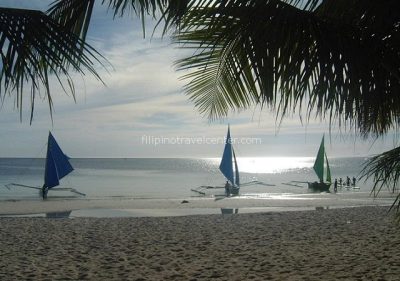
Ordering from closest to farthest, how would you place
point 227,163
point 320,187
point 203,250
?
point 203,250 < point 227,163 < point 320,187

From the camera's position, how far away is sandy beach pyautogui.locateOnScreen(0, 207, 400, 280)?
6.94m

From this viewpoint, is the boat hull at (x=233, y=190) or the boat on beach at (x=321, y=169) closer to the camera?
the boat hull at (x=233, y=190)

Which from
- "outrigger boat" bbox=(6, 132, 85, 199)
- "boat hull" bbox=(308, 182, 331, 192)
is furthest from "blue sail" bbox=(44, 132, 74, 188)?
"boat hull" bbox=(308, 182, 331, 192)

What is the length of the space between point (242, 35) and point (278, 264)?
5.99 meters

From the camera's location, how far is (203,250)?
909cm

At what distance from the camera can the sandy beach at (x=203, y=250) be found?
22.8 feet

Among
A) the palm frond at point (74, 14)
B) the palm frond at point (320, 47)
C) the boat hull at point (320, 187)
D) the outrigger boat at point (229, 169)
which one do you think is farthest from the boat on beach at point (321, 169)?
the palm frond at point (74, 14)

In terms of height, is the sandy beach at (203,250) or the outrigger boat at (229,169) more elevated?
the outrigger boat at (229,169)

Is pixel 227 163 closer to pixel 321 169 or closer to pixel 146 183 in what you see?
pixel 321 169

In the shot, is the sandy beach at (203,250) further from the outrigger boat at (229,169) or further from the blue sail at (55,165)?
the outrigger boat at (229,169)

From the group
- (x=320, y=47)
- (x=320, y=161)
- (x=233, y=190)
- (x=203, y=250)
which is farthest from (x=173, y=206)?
(x=320, y=47)

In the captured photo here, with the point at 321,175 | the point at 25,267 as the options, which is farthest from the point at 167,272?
the point at 321,175

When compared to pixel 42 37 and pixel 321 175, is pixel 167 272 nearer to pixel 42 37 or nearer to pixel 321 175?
pixel 42 37

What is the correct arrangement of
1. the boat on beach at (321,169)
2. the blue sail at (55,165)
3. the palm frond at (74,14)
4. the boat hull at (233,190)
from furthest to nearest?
the boat on beach at (321,169)
the boat hull at (233,190)
the blue sail at (55,165)
the palm frond at (74,14)
